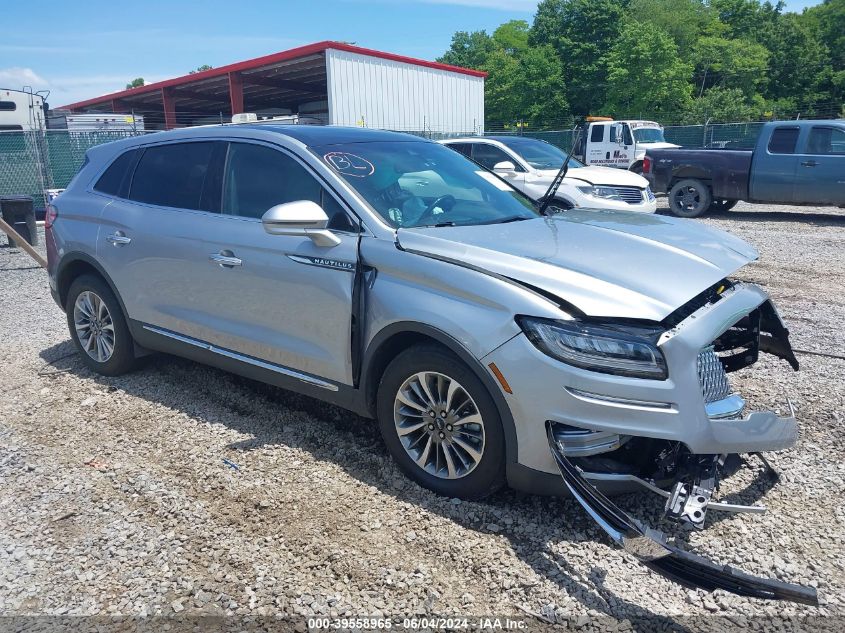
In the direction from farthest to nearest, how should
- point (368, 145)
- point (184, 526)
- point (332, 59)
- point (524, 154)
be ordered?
point (332, 59) → point (524, 154) → point (368, 145) → point (184, 526)

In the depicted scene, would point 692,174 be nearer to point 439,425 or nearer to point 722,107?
point 439,425

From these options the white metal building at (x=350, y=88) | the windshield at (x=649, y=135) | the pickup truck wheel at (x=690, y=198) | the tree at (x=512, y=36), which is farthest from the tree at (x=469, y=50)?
the pickup truck wheel at (x=690, y=198)

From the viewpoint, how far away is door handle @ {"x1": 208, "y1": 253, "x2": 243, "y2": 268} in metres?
4.24

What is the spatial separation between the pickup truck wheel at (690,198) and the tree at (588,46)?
146 feet

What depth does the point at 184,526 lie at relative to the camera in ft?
11.0

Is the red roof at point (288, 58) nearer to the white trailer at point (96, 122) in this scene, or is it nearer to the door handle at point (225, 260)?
the white trailer at point (96, 122)

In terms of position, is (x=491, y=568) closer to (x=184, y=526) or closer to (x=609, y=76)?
(x=184, y=526)

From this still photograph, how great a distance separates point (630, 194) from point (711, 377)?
870 cm

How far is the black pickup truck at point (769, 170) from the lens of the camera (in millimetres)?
13633

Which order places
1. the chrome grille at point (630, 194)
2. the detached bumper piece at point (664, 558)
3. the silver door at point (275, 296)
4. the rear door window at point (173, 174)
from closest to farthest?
the detached bumper piece at point (664, 558), the silver door at point (275, 296), the rear door window at point (173, 174), the chrome grille at point (630, 194)

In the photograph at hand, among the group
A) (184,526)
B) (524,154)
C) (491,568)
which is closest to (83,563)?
(184,526)

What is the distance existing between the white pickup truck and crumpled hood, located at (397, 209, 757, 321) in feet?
64.0

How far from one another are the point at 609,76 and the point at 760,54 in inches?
531

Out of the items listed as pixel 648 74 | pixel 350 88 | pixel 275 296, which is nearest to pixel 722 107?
pixel 648 74
